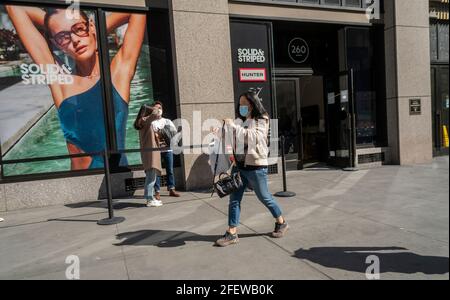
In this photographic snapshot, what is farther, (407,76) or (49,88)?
(407,76)

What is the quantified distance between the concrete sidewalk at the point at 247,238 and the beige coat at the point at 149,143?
2.52 feet

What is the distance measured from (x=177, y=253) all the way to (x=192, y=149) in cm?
358

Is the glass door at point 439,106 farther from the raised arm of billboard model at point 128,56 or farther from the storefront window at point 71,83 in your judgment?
the raised arm of billboard model at point 128,56

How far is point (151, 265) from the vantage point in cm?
365

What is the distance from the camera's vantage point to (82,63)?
22.6 feet

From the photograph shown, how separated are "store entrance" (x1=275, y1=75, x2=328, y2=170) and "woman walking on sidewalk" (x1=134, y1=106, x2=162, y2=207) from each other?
12.6 ft

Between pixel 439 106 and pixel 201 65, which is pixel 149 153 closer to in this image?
pixel 201 65

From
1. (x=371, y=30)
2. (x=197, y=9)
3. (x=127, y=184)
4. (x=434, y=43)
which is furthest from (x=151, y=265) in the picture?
(x=434, y=43)

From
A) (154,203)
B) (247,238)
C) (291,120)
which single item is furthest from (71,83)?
(291,120)

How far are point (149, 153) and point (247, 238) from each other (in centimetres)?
263

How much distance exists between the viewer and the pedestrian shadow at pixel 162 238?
4301mm
